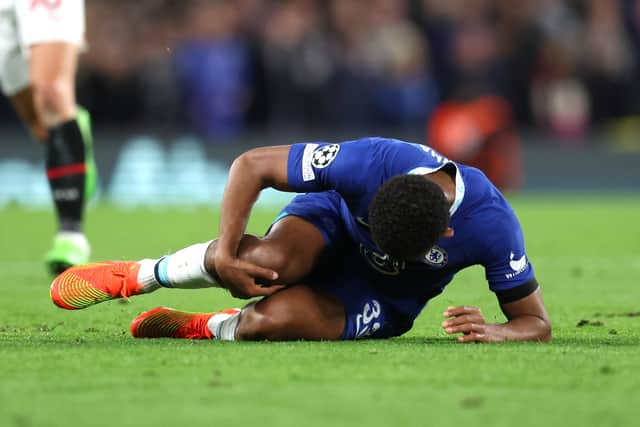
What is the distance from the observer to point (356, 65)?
48.7 ft

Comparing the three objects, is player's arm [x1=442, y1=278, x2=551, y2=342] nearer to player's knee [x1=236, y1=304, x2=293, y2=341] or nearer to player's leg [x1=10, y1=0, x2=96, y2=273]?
player's knee [x1=236, y1=304, x2=293, y2=341]

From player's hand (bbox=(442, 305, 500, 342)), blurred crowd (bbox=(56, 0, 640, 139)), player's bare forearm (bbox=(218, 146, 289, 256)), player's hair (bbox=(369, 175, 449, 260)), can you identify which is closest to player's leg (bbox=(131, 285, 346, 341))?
player's bare forearm (bbox=(218, 146, 289, 256))

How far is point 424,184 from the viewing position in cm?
400

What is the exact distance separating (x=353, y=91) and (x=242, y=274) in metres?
10.7

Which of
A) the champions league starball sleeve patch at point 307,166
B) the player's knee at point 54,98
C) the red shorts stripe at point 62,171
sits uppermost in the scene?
the champions league starball sleeve patch at point 307,166

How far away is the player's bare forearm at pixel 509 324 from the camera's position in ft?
14.2

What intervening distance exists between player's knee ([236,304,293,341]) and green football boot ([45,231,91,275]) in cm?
207

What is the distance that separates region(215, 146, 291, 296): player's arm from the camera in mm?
4383

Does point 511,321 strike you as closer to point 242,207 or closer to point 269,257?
point 269,257

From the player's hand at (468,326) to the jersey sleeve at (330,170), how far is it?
563 mm

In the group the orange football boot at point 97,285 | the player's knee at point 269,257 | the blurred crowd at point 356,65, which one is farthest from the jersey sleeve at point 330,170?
the blurred crowd at point 356,65

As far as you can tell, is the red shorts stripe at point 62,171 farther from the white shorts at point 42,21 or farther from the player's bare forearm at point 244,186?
the player's bare forearm at point 244,186


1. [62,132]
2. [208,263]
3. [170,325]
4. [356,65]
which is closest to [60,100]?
[62,132]

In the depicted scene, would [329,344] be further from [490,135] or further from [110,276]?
[490,135]
